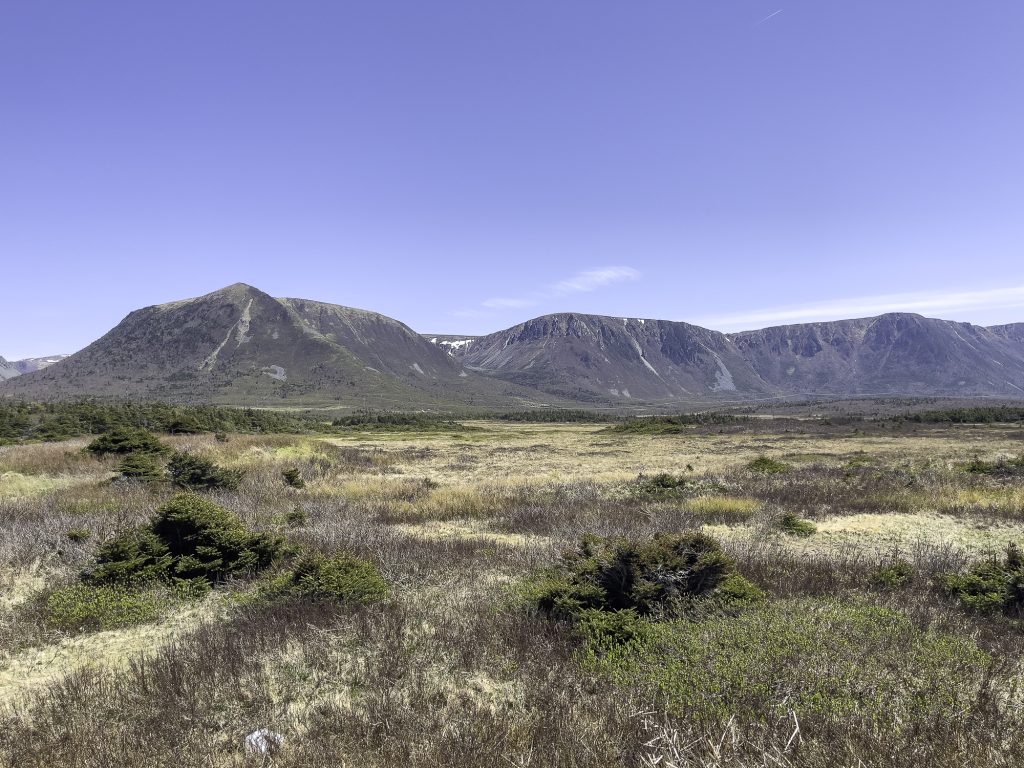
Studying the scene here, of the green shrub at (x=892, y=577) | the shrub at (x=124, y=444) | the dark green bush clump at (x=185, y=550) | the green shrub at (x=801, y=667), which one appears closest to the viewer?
the green shrub at (x=801, y=667)

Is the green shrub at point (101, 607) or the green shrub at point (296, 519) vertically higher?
the green shrub at point (101, 607)

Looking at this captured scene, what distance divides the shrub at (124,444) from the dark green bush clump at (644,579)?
2094cm

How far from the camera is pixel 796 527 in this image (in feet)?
39.3

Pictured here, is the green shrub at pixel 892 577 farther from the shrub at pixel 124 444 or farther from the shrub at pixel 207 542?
the shrub at pixel 124 444

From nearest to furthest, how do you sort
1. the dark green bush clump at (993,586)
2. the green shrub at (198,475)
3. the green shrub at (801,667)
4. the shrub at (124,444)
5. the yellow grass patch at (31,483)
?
the green shrub at (801,667)
the dark green bush clump at (993,586)
the yellow grass patch at (31,483)
the green shrub at (198,475)
the shrub at (124,444)

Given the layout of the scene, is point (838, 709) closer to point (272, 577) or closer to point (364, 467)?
point (272, 577)

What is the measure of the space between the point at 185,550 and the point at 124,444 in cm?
1719

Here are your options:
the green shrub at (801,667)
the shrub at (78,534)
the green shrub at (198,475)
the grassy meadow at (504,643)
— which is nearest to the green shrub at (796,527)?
the grassy meadow at (504,643)

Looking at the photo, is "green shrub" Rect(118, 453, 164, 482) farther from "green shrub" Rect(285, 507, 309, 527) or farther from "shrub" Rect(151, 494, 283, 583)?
"shrub" Rect(151, 494, 283, 583)

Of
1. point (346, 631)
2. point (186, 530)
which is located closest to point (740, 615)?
point (346, 631)

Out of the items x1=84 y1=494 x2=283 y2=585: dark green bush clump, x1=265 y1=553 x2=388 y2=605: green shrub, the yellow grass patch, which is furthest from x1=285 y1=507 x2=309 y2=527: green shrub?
the yellow grass patch

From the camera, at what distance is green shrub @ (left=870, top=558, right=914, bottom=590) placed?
7.34 meters

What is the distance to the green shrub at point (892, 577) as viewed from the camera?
7.34 m

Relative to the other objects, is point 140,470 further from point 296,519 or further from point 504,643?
point 504,643
